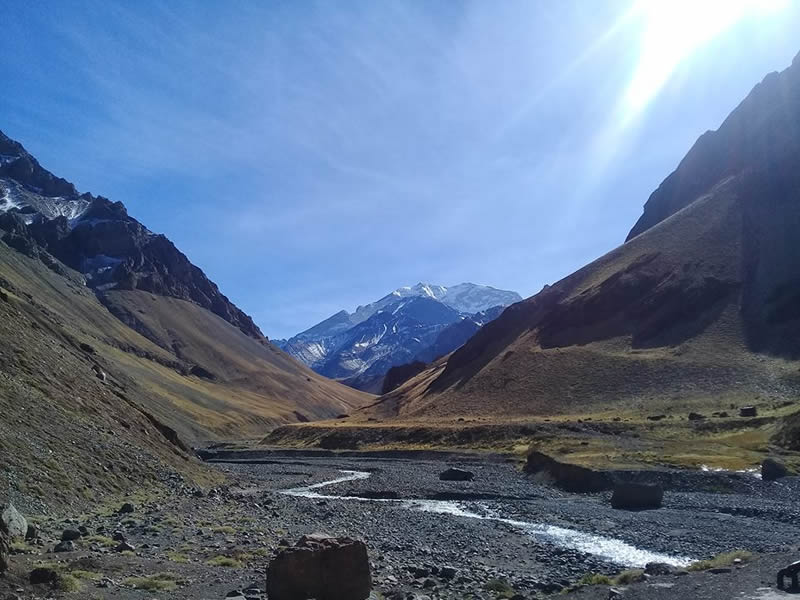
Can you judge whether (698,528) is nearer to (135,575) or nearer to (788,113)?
(135,575)

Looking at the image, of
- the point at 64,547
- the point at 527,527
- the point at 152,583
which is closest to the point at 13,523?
the point at 64,547

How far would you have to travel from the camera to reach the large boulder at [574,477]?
176 ft

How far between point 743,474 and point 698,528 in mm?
19045

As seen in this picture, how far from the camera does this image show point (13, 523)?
2045 cm

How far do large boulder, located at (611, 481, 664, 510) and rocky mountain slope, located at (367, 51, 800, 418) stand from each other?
195 ft

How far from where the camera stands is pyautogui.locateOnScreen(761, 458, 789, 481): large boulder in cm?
4909

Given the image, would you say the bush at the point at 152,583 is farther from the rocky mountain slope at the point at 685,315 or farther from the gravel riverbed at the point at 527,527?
the rocky mountain slope at the point at 685,315

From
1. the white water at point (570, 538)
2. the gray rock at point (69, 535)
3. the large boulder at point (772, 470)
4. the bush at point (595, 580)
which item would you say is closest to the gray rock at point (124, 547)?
the gray rock at point (69, 535)

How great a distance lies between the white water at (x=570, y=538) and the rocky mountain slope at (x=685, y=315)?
6463 cm

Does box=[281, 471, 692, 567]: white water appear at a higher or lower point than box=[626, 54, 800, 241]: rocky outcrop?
lower

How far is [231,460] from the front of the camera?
380ft

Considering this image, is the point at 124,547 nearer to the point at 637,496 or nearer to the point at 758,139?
the point at 637,496

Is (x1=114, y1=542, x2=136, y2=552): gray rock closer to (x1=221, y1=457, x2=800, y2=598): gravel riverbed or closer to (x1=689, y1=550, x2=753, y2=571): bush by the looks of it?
(x1=221, y1=457, x2=800, y2=598): gravel riverbed

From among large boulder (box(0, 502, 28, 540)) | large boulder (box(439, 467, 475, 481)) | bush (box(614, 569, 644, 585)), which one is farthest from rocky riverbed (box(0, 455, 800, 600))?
large boulder (box(439, 467, 475, 481))
